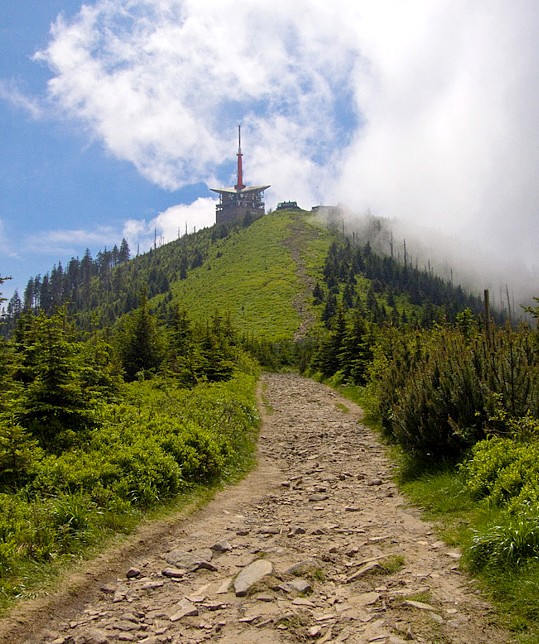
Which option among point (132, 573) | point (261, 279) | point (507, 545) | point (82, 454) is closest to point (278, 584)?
point (132, 573)

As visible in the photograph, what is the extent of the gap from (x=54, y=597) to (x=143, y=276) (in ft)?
561

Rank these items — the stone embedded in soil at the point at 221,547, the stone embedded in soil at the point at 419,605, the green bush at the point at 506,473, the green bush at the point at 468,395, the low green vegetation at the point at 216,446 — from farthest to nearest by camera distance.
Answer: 1. the green bush at the point at 468,395
2. the stone embedded in soil at the point at 221,547
3. the green bush at the point at 506,473
4. the low green vegetation at the point at 216,446
5. the stone embedded in soil at the point at 419,605

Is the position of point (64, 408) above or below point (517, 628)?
above

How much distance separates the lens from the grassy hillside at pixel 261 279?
11556 cm

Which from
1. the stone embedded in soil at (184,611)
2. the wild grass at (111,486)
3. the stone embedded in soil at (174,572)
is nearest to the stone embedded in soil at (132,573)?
the stone embedded in soil at (174,572)

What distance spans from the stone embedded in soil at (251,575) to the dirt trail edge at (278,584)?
23 mm

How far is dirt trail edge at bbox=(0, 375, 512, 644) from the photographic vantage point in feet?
15.6

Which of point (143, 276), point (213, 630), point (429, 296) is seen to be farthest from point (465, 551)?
point (143, 276)

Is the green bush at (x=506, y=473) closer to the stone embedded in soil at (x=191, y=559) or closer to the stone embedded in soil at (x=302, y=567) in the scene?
the stone embedded in soil at (x=302, y=567)

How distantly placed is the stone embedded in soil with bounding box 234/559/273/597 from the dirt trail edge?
0.02 metres

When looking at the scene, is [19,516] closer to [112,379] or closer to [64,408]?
[64,408]

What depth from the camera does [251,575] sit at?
6059 mm

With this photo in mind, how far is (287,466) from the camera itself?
42.5 feet

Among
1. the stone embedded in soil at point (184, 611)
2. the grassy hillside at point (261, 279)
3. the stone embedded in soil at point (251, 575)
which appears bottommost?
the stone embedded in soil at point (184, 611)
